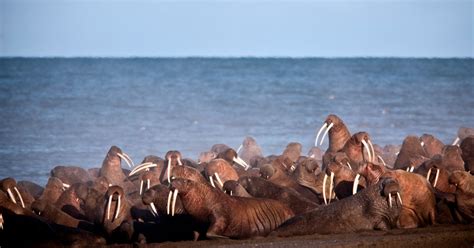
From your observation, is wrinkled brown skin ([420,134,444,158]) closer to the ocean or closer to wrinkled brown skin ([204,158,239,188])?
wrinkled brown skin ([204,158,239,188])

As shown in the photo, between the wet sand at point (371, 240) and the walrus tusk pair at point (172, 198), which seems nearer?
the wet sand at point (371, 240)

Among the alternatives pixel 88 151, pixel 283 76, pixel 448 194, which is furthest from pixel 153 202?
pixel 283 76

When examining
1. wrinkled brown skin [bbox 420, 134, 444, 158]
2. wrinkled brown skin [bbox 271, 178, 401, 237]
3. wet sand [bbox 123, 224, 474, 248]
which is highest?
wrinkled brown skin [bbox 420, 134, 444, 158]

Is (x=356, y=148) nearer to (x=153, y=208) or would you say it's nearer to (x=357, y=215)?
(x=357, y=215)

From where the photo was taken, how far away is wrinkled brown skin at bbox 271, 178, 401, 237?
8.92m

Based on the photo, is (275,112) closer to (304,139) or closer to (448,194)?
(304,139)

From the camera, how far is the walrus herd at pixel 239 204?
8945 millimetres

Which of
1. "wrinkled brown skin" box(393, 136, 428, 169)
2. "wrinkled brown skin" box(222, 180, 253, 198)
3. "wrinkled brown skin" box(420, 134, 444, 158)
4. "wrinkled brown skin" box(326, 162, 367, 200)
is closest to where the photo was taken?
"wrinkled brown skin" box(222, 180, 253, 198)

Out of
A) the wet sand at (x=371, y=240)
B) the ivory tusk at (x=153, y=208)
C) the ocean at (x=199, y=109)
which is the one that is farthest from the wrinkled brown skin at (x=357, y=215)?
the ocean at (x=199, y=109)

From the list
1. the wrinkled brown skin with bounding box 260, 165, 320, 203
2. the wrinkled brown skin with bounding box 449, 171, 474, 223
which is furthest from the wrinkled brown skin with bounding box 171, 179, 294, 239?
the wrinkled brown skin with bounding box 449, 171, 474, 223

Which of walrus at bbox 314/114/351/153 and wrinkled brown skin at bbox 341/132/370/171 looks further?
walrus at bbox 314/114/351/153

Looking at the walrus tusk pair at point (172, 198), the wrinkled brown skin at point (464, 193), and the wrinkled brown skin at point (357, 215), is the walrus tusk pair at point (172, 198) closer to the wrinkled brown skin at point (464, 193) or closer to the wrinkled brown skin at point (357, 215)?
the wrinkled brown skin at point (357, 215)

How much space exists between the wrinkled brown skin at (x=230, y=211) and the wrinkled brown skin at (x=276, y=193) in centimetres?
21

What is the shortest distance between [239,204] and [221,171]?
162 centimetres
